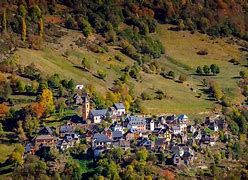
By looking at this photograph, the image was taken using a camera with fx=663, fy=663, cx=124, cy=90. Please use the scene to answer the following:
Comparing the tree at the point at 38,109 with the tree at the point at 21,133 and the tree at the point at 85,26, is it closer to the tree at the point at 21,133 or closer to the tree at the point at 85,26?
the tree at the point at 21,133

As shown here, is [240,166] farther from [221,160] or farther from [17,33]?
[17,33]

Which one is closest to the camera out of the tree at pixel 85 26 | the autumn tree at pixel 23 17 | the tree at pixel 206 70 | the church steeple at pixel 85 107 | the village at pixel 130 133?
the village at pixel 130 133

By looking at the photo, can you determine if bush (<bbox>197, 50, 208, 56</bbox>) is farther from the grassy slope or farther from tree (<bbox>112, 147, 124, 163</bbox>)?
tree (<bbox>112, 147, 124, 163</bbox>)

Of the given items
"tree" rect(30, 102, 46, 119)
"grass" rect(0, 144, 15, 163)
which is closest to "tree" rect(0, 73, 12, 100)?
"tree" rect(30, 102, 46, 119)

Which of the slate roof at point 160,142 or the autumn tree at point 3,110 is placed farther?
the autumn tree at point 3,110

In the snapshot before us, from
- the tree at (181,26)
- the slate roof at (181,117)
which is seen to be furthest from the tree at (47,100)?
the tree at (181,26)

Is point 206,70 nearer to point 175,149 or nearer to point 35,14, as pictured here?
point 35,14
